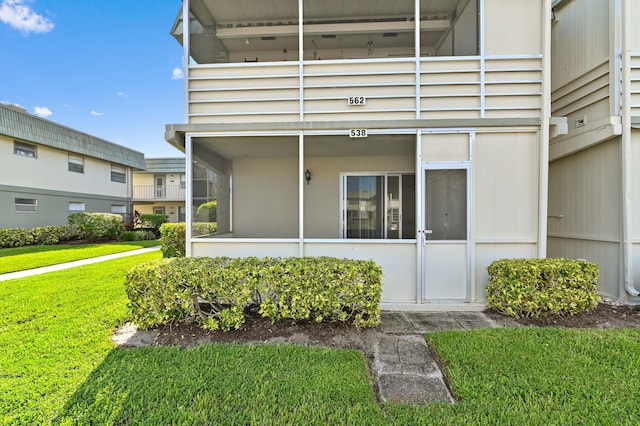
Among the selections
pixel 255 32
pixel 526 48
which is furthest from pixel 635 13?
pixel 255 32

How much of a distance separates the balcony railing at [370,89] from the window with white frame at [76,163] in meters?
14.5

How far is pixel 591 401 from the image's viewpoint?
2.37 meters

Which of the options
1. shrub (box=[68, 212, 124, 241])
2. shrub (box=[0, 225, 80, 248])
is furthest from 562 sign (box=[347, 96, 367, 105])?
shrub (box=[0, 225, 80, 248])

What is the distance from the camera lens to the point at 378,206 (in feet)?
22.5

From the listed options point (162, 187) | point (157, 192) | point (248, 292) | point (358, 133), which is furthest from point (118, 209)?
point (358, 133)

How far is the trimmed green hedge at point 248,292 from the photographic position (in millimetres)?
3697

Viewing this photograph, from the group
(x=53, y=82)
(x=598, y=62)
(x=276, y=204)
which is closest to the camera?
(x=598, y=62)

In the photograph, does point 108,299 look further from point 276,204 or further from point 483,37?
point 483,37

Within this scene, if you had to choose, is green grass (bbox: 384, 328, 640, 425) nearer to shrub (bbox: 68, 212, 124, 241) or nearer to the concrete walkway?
the concrete walkway

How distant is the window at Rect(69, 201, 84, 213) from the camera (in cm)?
1468

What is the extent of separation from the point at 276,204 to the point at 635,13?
23.7 ft

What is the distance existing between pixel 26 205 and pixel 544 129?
18215 mm

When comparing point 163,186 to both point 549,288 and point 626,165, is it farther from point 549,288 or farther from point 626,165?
point 626,165

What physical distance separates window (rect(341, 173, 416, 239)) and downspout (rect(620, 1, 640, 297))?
3.40 m
